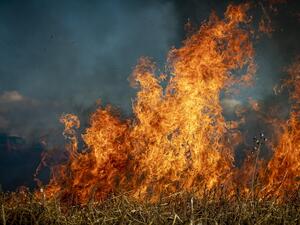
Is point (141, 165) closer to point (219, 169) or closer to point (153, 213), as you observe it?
point (219, 169)

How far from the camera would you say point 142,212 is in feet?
16.0

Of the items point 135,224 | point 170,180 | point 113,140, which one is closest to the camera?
point 135,224

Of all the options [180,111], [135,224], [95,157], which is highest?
[180,111]

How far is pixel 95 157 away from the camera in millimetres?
17391

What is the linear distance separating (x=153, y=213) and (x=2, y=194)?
237 cm

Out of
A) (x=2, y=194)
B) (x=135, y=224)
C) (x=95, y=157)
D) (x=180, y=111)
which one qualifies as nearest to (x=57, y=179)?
(x=95, y=157)

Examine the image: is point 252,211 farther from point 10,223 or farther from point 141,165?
point 141,165

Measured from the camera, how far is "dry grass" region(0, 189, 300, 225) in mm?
4703

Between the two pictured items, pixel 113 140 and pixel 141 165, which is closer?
pixel 141 165

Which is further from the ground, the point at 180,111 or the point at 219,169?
the point at 180,111

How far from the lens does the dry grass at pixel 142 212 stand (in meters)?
4.70

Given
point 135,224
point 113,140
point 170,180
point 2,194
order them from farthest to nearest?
point 113,140, point 170,180, point 2,194, point 135,224

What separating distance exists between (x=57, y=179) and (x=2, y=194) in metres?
11.6

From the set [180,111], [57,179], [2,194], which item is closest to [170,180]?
[180,111]
